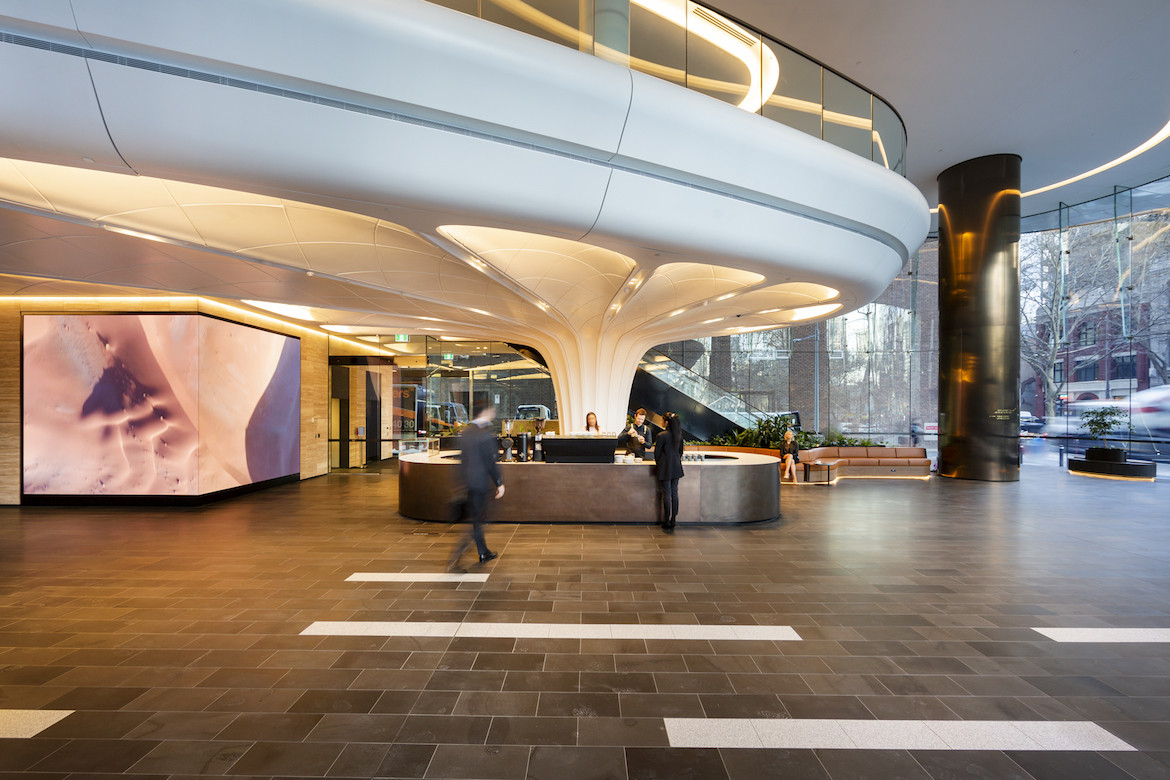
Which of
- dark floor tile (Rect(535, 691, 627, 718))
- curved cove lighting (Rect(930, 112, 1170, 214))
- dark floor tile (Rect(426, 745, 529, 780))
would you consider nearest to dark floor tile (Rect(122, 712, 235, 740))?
dark floor tile (Rect(426, 745, 529, 780))

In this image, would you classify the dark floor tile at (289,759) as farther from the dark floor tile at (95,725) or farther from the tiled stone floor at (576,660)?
the dark floor tile at (95,725)

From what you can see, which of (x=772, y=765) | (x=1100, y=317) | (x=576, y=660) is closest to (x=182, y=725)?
(x=576, y=660)

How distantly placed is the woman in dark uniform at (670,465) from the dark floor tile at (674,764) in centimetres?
575

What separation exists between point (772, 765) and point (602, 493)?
21.0 feet

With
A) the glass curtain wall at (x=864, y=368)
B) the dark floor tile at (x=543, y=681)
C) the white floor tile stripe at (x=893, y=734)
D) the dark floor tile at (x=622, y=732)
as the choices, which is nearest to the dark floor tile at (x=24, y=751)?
the dark floor tile at (x=543, y=681)

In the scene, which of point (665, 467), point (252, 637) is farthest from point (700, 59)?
point (252, 637)

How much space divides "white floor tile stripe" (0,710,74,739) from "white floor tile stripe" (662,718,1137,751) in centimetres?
380

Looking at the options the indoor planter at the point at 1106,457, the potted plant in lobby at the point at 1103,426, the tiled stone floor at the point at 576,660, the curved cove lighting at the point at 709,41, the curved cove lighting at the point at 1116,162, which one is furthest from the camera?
the potted plant in lobby at the point at 1103,426

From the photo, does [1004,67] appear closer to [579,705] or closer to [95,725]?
[579,705]

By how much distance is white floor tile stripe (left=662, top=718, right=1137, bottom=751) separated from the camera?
119 inches

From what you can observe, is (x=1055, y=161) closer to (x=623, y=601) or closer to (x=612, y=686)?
(x=623, y=601)

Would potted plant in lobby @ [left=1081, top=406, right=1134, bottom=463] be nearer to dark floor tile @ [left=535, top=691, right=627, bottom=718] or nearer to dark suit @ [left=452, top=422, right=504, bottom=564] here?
dark suit @ [left=452, top=422, right=504, bottom=564]

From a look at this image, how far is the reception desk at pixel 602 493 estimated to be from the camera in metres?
9.19

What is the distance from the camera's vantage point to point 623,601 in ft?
17.5
